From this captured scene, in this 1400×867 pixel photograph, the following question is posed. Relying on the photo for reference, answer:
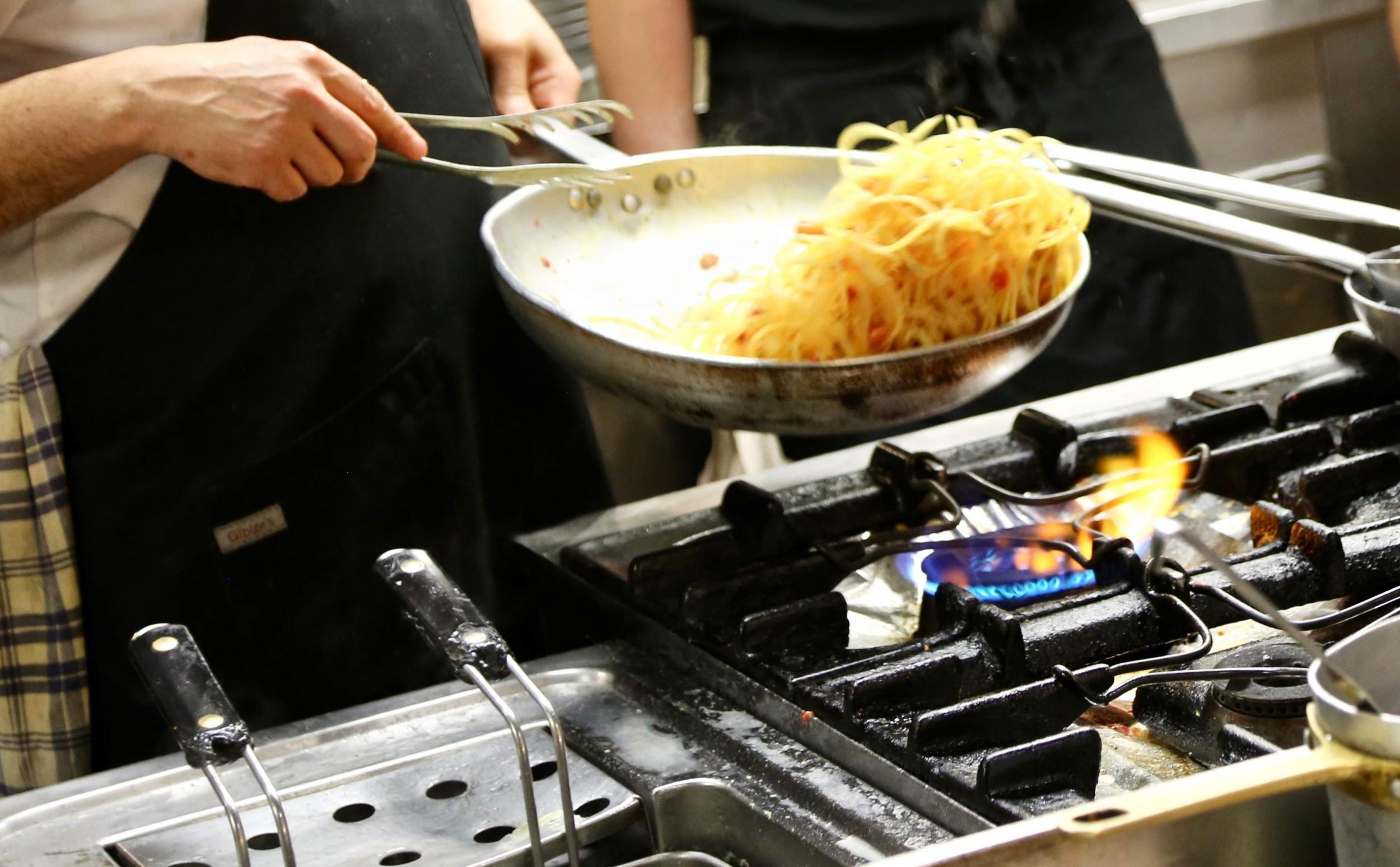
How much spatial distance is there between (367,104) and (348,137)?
0.11 feet

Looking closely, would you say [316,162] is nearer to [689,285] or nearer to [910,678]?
[689,285]

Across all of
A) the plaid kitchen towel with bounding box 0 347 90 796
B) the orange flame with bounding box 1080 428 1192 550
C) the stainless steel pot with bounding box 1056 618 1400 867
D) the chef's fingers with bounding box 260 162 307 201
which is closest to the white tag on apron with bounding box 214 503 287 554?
the plaid kitchen towel with bounding box 0 347 90 796

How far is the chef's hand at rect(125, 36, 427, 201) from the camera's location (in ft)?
4.27

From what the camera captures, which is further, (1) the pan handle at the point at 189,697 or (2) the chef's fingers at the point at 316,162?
(2) the chef's fingers at the point at 316,162

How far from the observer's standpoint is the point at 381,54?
1596mm

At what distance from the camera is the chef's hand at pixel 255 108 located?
4.27 feet

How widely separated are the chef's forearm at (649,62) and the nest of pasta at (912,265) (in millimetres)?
1038

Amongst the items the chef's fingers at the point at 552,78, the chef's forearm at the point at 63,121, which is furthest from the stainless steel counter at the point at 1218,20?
the chef's forearm at the point at 63,121

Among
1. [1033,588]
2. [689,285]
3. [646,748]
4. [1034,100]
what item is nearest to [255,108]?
[689,285]

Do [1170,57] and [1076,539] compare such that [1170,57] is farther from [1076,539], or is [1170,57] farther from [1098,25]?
[1076,539]

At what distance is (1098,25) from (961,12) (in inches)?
10.0

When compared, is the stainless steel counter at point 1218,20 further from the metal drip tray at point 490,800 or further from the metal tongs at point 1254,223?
the metal drip tray at point 490,800

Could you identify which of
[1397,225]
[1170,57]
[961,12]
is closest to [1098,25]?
[961,12]

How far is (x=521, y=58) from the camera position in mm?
1783
